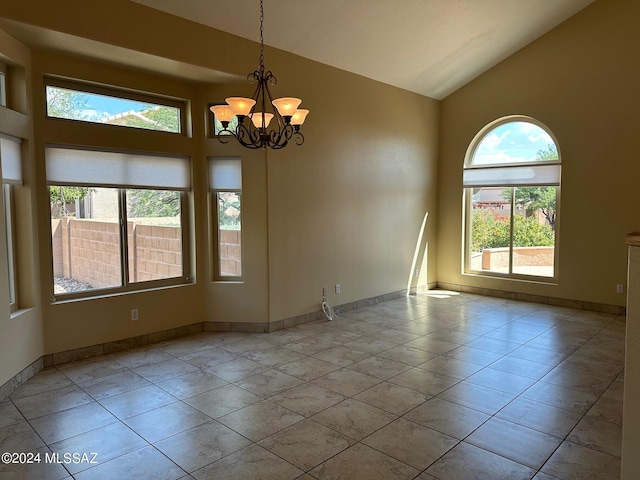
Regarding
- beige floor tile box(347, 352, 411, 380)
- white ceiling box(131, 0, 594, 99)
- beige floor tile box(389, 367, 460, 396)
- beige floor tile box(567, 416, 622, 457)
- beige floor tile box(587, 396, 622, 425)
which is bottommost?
beige floor tile box(567, 416, 622, 457)

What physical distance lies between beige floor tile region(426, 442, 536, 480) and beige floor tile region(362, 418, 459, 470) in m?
0.06

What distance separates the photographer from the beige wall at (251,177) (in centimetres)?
393

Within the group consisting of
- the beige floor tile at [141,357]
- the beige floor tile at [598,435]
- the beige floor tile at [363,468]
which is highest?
the beige floor tile at [141,357]

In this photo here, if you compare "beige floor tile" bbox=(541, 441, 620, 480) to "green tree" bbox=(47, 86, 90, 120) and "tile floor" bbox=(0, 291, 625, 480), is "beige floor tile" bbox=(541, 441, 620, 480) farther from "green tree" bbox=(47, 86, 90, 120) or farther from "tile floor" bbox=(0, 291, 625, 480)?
"green tree" bbox=(47, 86, 90, 120)

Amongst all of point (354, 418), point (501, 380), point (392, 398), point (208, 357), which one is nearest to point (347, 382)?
point (392, 398)

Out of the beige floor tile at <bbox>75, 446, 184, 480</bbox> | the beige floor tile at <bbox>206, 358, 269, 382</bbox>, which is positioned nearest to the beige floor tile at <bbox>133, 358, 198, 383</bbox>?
the beige floor tile at <bbox>206, 358, 269, 382</bbox>

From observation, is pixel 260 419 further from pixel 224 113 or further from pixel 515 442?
pixel 224 113

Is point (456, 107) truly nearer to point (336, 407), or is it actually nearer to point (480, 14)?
point (480, 14)

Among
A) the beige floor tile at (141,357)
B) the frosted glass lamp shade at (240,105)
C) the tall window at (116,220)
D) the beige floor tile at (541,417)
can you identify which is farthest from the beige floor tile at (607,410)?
the tall window at (116,220)

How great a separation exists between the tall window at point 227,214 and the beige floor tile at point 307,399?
6.79 feet

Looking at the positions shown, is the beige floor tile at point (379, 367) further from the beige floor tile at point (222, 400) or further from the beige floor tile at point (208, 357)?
the beige floor tile at point (208, 357)

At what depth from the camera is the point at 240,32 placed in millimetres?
4676

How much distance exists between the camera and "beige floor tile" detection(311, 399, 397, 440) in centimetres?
297

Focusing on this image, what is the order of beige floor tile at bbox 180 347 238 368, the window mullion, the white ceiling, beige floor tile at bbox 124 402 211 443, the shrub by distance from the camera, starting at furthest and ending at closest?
the shrub
the window mullion
the white ceiling
beige floor tile at bbox 180 347 238 368
beige floor tile at bbox 124 402 211 443
